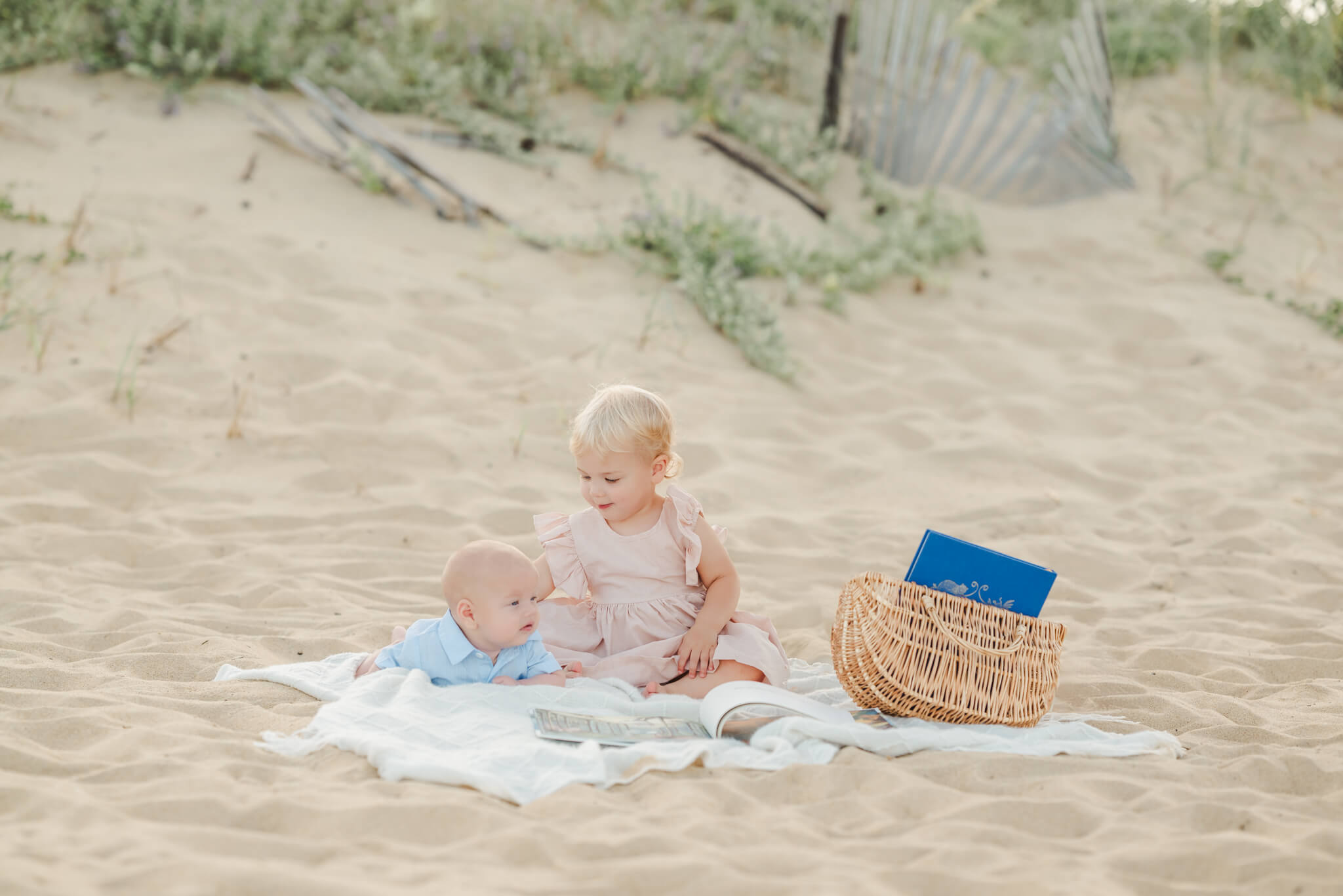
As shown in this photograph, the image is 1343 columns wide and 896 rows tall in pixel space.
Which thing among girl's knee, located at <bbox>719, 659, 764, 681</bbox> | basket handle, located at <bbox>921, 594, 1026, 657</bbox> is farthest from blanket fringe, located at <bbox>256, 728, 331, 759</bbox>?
basket handle, located at <bbox>921, 594, 1026, 657</bbox>

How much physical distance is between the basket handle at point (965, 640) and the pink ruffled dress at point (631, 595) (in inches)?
20.3

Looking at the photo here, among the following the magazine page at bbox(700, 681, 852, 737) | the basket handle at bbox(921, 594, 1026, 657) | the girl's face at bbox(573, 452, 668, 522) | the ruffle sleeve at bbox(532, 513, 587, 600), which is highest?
the girl's face at bbox(573, 452, 668, 522)

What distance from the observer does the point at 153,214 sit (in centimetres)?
611

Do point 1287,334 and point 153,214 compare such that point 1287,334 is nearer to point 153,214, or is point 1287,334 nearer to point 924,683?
point 924,683

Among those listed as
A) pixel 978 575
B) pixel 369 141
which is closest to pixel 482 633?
pixel 978 575

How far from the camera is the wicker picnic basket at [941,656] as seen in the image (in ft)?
9.55

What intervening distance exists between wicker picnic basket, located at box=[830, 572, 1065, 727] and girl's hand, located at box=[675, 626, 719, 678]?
0.36 metres

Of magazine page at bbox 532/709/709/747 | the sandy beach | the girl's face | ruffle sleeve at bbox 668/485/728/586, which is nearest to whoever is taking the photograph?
the sandy beach

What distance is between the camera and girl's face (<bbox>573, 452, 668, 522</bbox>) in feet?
10.2

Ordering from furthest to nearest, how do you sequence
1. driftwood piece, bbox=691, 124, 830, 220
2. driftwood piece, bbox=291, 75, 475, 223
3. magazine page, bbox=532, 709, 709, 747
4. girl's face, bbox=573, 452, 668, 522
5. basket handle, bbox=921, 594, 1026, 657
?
driftwood piece, bbox=691, 124, 830, 220
driftwood piece, bbox=291, 75, 475, 223
girl's face, bbox=573, 452, 668, 522
basket handle, bbox=921, 594, 1026, 657
magazine page, bbox=532, 709, 709, 747

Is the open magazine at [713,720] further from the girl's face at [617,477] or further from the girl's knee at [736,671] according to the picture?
the girl's face at [617,477]

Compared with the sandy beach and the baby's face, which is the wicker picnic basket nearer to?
the sandy beach

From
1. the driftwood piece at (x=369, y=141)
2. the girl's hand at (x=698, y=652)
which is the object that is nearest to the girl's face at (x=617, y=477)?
the girl's hand at (x=698, y=652)

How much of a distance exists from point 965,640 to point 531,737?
1.08 meters
